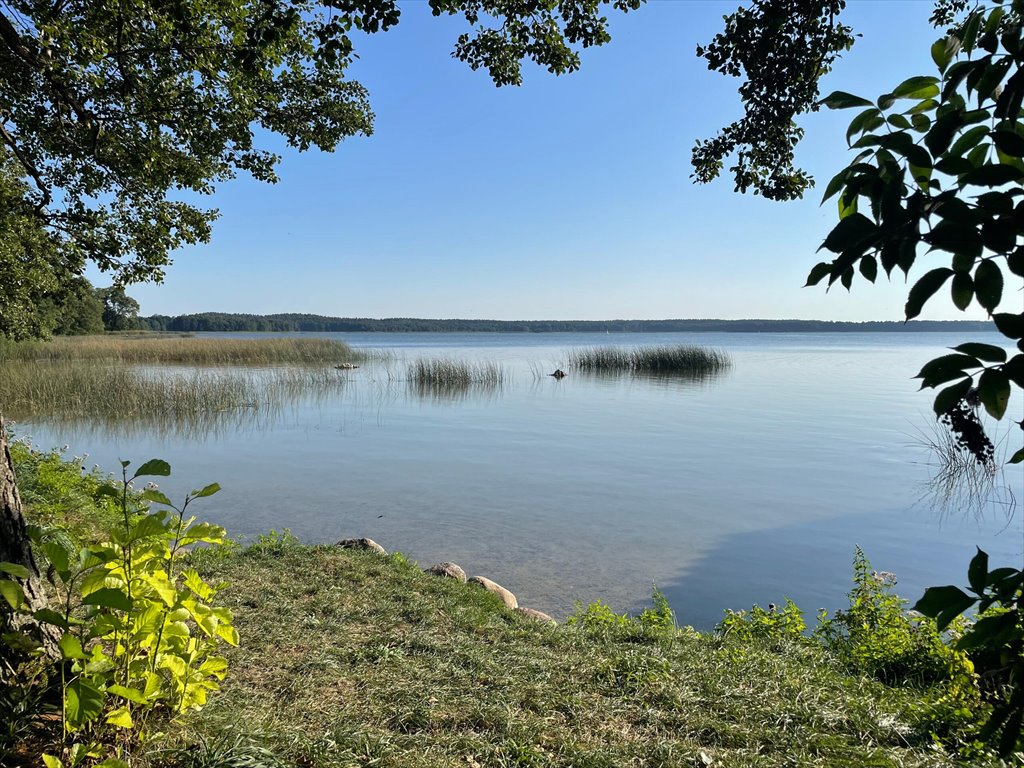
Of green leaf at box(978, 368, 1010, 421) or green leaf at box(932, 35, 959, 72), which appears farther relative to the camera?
green leaf at box(932, 35, 959, 72)

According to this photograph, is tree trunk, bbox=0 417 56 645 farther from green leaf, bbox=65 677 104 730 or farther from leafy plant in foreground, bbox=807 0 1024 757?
leafy plant in foreground, bbox=807 0 1024 757

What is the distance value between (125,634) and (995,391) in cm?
266

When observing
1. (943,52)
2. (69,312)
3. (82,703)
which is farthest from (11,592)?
(69,312)

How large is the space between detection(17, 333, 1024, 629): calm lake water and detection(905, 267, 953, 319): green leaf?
5310mm

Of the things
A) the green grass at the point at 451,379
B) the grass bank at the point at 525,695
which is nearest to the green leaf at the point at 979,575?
the grass bank at the point at 525,695

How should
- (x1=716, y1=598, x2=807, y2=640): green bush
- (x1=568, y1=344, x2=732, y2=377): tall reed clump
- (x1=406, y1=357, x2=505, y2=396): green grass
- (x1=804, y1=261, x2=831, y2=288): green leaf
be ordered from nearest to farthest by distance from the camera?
(x1=804, y1=261, x2=831, y2=288): green leaf
(x1=716, y1=598, x2=807, y2=640): green bush
(x1=406, y1=357, x2=505, y2=396): green grass
(x1=568, y1=344, x2=732, y2=377): tall reed clump

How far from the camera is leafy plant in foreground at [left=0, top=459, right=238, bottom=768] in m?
1.98

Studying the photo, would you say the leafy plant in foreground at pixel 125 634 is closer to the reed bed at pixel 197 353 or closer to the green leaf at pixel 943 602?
the green leaf at pixel 943 602

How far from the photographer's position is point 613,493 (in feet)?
32.8

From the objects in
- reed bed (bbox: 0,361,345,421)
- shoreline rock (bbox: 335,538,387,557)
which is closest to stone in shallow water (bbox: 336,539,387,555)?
shoreline rock (bbox: 335,538,387,557)

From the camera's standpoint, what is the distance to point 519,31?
16.0 feet

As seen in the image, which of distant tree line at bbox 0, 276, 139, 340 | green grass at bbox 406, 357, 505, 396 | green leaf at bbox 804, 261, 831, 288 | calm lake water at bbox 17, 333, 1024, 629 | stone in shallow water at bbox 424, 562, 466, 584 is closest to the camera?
green leaf at bbox 804, 261, 831, 288

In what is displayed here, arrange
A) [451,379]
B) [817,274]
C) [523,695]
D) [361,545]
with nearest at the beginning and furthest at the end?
[817,274] → [523,695] → [361,545] → [451,379]

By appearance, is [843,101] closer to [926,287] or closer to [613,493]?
[926,287]
